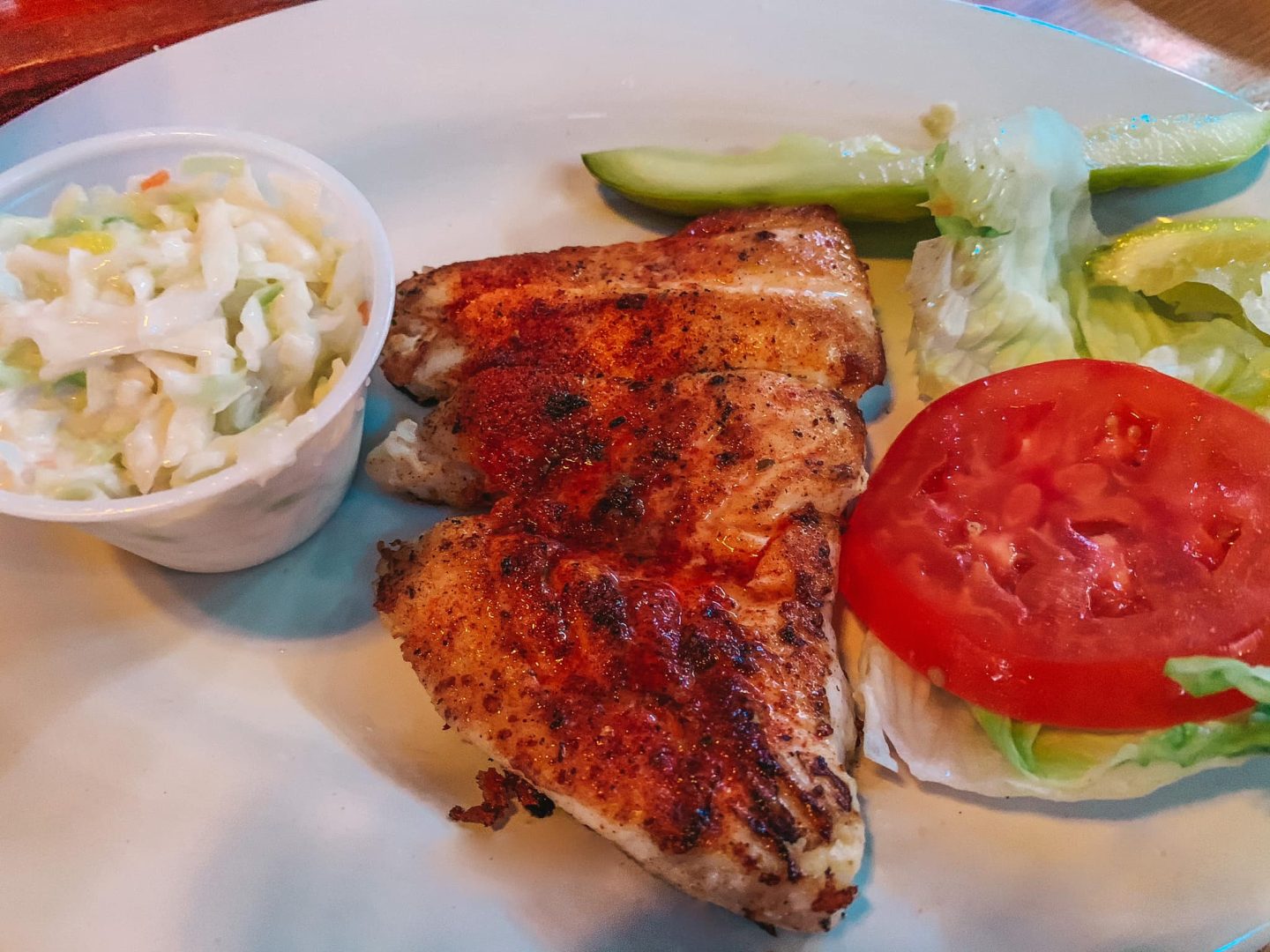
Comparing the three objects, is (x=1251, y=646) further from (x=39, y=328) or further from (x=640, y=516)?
(x=39, y=328)

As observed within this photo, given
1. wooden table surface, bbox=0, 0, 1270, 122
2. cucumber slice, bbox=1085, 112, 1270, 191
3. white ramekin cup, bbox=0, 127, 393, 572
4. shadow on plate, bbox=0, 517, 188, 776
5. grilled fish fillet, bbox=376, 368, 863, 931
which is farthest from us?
wooden table surface, bbox=0, 0, 1270, 122

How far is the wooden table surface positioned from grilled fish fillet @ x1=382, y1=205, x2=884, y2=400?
1.64 metres

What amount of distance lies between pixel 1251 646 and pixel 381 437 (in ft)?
7.37

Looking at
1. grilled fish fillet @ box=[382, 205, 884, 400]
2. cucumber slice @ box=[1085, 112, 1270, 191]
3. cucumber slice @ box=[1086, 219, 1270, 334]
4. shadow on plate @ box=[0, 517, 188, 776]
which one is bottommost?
shadow on plate @ box=[0, 517, 188, 776]

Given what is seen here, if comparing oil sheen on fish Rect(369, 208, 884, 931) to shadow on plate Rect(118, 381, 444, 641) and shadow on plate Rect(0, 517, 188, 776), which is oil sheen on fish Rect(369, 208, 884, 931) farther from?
shadow on plate Rect(0, 517, 188, 776)

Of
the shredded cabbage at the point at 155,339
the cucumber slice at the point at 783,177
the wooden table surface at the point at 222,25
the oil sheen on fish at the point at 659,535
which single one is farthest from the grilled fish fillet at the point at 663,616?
the wooden table surface at the point at 222,25

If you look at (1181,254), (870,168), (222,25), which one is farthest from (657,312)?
(222,25)

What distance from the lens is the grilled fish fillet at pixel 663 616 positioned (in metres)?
1.72

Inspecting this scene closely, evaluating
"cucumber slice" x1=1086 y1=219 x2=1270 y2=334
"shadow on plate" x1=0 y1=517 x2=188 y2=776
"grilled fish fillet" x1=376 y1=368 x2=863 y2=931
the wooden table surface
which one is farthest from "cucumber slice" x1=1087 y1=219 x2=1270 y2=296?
"shadow on plate" x1=0 y1=517 x2=188 y2=776

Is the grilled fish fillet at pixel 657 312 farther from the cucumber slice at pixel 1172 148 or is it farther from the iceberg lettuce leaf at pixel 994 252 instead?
the cucumber slice at pixel 1172 148

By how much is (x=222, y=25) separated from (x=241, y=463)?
7.49 feet

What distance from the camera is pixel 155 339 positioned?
1.90 metres

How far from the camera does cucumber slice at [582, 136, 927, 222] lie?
8.98 feet

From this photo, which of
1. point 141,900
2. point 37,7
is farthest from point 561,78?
point 141,900
